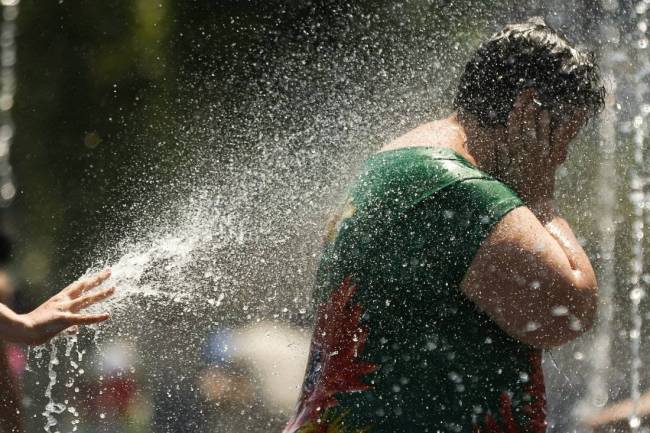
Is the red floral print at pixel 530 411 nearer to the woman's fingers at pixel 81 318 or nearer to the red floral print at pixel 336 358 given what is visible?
the red floral print at pixel 336 358

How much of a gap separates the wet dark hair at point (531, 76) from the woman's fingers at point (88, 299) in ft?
3.41

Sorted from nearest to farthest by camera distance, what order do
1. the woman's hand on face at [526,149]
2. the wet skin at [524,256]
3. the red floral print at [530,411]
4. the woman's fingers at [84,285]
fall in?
the wet skin at [524,256] → the red floral print at [530,411] → the woman's hand on face at [526,149] → the woman's fingers at [84,285]

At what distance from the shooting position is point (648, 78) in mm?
3461


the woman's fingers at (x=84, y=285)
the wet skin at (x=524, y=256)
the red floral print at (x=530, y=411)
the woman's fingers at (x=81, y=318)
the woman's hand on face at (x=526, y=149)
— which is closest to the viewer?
the wet skin at (x=524, y=256)

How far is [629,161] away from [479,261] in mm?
2267

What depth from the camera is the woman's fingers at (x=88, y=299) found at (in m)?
2.20

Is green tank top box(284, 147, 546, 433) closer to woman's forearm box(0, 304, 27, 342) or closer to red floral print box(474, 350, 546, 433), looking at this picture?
red floral print box(474, 350, 546, 433)

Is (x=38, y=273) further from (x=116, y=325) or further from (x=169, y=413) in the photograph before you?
(x=116, y=325)

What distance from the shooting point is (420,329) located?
1.75m

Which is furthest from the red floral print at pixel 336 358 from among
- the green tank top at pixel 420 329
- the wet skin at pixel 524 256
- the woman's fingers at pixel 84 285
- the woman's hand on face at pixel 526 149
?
the woman's fingers at pixel 84 285

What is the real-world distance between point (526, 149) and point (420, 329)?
1.66 ft

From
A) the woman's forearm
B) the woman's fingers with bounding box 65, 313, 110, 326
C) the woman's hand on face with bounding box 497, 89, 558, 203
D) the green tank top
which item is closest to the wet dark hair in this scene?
the woman's hand on face with bounding box 497, 89, 558, 203

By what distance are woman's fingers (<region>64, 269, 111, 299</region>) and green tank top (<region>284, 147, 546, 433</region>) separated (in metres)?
0.80

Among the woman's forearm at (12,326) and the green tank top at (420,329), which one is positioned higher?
the green tank top at (420,329)
